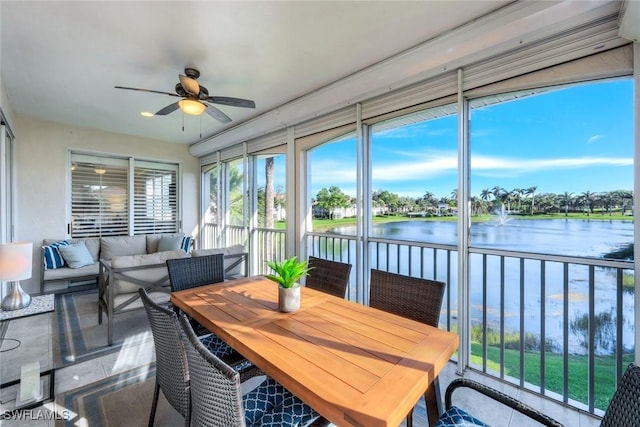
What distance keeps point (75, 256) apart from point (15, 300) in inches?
90.6

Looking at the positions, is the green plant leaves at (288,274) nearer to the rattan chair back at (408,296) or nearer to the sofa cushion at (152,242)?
the rattan chair back at (408,296)

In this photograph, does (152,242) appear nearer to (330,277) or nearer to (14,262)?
(14,262)

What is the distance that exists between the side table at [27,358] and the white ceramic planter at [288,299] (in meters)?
1.75

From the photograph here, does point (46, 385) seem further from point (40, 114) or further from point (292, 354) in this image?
point (40, 114)

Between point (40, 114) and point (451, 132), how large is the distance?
6.09m

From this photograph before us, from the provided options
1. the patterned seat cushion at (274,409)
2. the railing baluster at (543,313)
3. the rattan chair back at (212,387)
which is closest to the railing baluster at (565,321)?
the railing baluster at (543,313)

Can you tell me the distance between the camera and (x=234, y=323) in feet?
5.09

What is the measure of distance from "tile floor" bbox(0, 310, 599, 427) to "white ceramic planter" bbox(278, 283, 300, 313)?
1147mm

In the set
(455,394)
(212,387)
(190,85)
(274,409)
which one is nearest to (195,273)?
(274,409)

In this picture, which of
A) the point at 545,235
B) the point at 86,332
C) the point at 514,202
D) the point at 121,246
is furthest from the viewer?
the point at 121,246

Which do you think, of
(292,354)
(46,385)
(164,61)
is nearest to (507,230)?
(292,354)

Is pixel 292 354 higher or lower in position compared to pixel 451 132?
lower

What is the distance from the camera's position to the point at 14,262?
2.36 metres

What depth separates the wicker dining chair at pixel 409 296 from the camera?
1.70 metres
